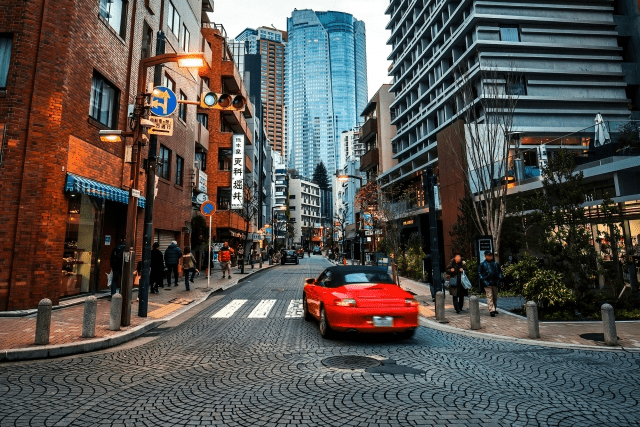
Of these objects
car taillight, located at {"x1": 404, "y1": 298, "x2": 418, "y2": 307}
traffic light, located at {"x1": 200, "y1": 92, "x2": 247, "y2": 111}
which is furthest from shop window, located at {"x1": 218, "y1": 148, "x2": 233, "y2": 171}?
car taillight, located at {"x1": 404, "y1": 298, "x2": 418, "y2": 307}

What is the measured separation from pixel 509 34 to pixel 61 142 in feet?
130

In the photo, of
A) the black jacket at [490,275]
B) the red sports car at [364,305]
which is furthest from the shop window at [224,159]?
the red sports car at [364,305]

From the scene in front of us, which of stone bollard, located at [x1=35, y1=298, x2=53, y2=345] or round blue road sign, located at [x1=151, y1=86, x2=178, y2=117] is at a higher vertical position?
round blue road sign, located at [x1=151, y1=86, x2=178, y2=117]

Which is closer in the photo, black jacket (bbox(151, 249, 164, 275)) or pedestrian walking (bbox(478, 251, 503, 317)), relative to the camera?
pedestrian walking (bbox(478, 251, 503, 317))

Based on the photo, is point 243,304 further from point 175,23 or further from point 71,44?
point 175,23

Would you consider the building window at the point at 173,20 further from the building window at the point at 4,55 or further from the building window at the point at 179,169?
the building window at the point at 4,55

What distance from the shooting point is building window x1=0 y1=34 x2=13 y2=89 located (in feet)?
33.8

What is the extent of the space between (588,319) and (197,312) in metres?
10.5

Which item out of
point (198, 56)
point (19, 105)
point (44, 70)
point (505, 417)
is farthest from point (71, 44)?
point (505, 417)

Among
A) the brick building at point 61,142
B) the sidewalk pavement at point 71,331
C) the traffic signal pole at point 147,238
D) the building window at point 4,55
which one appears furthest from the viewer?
the building window at point 4,55

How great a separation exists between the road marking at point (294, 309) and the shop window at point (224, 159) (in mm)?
24606

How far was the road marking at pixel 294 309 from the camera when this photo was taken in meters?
10.2

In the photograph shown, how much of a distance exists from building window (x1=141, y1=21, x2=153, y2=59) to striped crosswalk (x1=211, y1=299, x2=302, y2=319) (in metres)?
12.3

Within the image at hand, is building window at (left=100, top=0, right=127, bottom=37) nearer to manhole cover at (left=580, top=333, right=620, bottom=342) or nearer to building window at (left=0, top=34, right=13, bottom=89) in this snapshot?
building window at (left=0, top=34, right=13, bottom=89)
